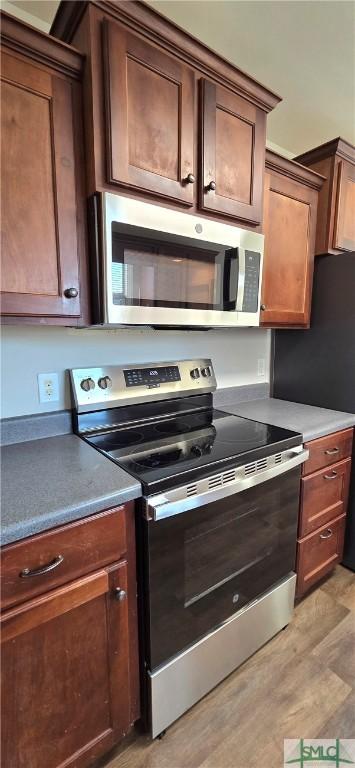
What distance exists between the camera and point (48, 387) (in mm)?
1335

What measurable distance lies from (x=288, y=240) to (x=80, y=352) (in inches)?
45.1

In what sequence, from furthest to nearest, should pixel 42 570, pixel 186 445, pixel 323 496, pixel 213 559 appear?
pixel 323 496 < pixel 186 445 < pixel 213 559 < pixel 42 570

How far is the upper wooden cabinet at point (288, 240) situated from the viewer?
62.9 inches

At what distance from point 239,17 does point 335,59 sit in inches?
19.3

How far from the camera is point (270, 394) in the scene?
220cm

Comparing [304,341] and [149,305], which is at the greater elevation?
[149,305]

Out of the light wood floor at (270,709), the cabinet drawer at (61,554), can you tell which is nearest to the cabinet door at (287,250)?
the cabinet drawer at (61,554)

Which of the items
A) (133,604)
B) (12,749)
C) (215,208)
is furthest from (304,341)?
(12,749)

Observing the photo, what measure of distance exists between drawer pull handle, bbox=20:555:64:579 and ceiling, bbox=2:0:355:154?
5.73ft

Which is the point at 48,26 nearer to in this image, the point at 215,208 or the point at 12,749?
the point at 215,208

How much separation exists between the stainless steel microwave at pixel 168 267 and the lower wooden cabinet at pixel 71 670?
2.14 feet

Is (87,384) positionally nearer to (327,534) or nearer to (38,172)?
(38,172)

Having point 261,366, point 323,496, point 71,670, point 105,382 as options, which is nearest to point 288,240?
point 261,366

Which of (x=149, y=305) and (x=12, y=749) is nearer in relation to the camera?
(x=12, y=749)
